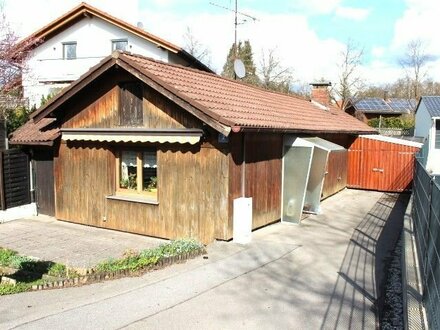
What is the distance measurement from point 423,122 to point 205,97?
102 ft

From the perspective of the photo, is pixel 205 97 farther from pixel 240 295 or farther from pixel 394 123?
pixel 394 123

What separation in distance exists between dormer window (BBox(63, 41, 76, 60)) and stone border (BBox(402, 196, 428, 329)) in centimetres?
2982

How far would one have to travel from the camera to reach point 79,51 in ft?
107

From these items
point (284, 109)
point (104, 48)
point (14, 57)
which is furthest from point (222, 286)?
point (104, 48)

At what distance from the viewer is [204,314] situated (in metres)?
6.36

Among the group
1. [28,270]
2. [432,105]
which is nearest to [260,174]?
[28,270]

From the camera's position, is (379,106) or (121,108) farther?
(379,106)

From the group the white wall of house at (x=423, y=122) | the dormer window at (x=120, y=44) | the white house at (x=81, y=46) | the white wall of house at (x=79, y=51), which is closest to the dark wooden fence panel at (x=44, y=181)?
the white house at (x=81, y=46)

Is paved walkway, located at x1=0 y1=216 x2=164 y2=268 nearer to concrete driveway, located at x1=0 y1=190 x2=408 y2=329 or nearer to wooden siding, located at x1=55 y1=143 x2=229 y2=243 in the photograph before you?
wooden siding, located at x1=55 y1=143 x2=229 y2=243

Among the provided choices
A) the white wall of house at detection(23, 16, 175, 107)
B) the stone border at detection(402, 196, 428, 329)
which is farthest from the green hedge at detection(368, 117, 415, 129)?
the stone border at detection(402, 196, 428, 329)

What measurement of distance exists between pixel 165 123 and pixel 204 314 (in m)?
5.56

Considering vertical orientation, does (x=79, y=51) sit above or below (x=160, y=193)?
above

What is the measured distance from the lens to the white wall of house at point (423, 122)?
33.8 meters

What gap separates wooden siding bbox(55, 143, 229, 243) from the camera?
10.4 meters
